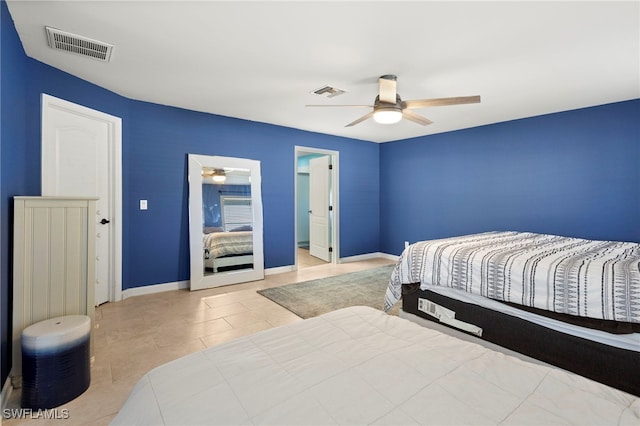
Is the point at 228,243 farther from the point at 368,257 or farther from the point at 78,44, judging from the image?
the point at 368,257

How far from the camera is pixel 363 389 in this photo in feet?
3.39

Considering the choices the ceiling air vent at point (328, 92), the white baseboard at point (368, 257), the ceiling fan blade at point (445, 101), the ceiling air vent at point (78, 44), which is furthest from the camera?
the white baseboard at point (368, 257)

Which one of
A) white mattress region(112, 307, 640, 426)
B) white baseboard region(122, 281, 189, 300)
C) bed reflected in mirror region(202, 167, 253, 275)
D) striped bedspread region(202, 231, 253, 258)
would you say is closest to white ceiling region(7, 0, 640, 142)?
bed reflected in mirror region(202, 167, 253, 275)

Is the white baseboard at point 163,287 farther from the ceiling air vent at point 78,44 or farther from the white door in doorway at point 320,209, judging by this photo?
the ceiling air vent at point 78,44

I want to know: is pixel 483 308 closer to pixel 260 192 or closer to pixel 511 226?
pixel 511 226

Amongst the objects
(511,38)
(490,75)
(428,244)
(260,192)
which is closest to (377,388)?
(428,244)

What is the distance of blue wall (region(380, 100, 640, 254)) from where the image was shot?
12.3 ft

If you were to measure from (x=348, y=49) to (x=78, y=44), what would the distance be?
2065mm

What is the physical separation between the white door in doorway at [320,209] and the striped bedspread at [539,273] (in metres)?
3.22

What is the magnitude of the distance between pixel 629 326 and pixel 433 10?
7.14ft

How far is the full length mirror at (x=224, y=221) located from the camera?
430 cm

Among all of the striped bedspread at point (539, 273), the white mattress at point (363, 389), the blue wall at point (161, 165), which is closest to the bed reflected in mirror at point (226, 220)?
the blue wall at point (161, 165)

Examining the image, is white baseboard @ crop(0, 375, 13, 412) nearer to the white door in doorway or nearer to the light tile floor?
the light tile floor

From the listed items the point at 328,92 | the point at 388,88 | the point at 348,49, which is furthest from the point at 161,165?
the point at 388,88
